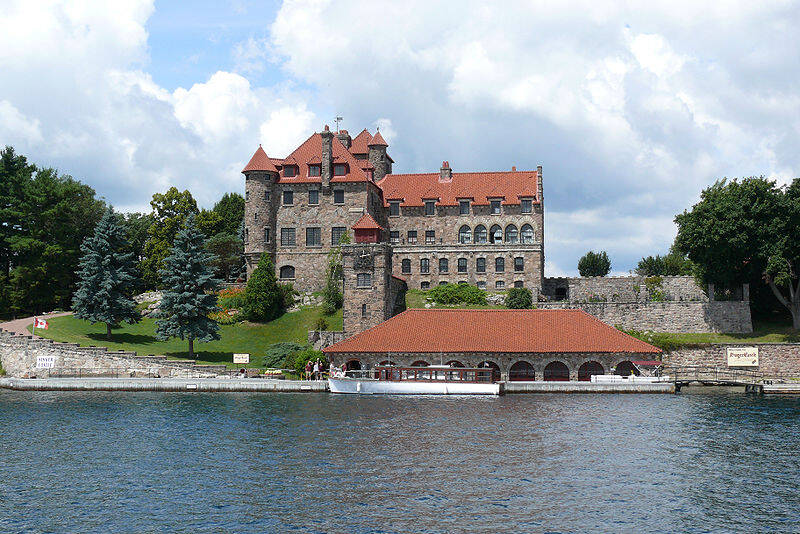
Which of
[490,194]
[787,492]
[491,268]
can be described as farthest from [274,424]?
[490,194]

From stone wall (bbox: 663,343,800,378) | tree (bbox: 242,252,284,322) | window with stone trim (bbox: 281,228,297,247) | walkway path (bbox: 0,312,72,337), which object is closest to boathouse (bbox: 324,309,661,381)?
stone wall (bbox: 663,343,800,378)

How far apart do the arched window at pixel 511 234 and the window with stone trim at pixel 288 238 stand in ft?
73.0

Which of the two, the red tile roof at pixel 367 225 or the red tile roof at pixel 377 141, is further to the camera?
the red tile roof at pixel 377 141

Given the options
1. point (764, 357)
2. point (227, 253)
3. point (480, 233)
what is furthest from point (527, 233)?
point (227, 253)

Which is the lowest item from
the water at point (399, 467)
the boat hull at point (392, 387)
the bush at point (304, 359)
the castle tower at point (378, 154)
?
the water at point (399, 467)

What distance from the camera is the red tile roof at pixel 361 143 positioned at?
90.8m

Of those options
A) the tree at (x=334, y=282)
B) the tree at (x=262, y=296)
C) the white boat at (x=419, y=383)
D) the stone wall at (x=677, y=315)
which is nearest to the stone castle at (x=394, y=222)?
the tree at (x=334, y=282)

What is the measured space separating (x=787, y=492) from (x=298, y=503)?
17.7 metres

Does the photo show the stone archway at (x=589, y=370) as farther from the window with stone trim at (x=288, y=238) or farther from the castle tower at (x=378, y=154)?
the castle tower at (x=378, y=154)

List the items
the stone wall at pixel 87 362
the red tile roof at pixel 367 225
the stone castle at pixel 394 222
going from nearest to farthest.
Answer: the stone wall at pixel 87 362
the red tile roof at pixel 367 225
the stone castle at pixel 394 222

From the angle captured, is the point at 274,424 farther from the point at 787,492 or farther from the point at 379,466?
the point at 787,492

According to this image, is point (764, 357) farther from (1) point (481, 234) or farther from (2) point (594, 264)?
(2) point (594, 264)

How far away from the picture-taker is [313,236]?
270ft

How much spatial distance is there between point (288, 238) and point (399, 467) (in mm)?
52501
